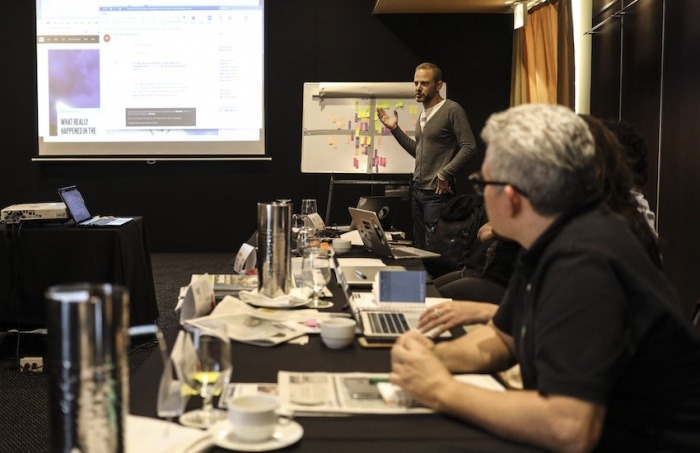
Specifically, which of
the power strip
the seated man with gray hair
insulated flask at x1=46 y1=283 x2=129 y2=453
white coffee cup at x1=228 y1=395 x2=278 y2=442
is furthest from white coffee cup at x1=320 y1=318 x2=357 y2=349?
the power strip

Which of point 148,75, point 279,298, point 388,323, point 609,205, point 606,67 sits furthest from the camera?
point 148,75

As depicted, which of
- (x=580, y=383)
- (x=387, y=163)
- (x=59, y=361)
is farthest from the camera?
(x=387, y=163)

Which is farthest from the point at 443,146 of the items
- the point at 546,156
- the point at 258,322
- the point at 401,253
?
the point at 546,156

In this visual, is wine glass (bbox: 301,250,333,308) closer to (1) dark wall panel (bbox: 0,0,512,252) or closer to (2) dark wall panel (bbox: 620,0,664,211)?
(2) dark wall panel (bbox: 620,0,664,211)

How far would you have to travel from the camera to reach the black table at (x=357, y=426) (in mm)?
1194

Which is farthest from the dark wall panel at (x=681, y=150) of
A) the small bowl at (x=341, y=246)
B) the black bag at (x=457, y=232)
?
the small bowl at (x=341, y=246)

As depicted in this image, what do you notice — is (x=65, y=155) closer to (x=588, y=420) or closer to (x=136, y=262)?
(x=136, y=262)

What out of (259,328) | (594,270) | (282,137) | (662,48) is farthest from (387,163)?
(594,270)

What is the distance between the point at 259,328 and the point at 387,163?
5.40m

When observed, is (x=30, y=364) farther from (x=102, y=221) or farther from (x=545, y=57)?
(x=545, y=57)

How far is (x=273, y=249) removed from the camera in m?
2.28

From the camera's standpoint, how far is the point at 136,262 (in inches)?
171

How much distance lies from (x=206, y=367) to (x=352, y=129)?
5.98 metres

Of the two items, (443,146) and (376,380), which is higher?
(443,146)
